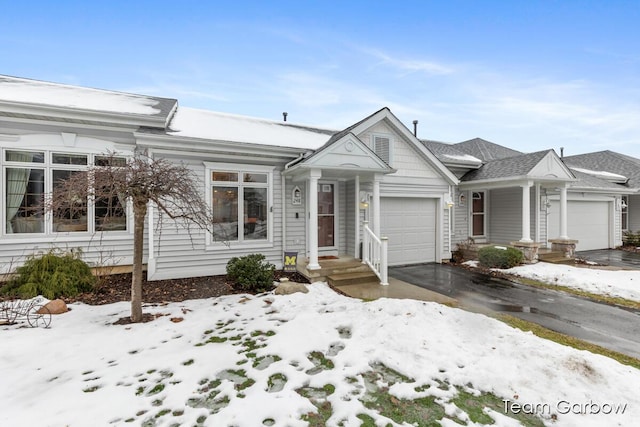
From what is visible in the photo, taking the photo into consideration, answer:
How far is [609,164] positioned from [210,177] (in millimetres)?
23919

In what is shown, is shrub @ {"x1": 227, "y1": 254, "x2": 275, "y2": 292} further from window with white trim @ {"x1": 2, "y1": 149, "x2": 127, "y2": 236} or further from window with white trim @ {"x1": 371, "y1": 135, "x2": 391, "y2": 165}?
window with white trim @ {"x1": 371, "y1": 135, "x2": 391, "y2": 165}

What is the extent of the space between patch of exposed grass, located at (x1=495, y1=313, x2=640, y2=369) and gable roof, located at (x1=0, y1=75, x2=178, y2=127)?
8.58 metres

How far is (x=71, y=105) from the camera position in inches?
252

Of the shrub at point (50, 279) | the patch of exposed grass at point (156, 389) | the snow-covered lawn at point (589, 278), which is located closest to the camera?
the patch of exposed grass at point (156, 389)

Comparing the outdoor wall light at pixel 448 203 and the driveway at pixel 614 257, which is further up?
the outdoor wall light at pixel 448 203

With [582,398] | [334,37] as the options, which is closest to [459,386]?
[582,398]

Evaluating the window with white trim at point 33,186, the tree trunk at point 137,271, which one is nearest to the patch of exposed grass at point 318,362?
the tree trunk at point 137,271

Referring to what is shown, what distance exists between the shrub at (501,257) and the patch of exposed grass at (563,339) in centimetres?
458

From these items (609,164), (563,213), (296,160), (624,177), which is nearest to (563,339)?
(296,160)

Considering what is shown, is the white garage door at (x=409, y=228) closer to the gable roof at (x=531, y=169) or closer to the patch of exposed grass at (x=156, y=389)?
the gable roof at (x=531, y=169)

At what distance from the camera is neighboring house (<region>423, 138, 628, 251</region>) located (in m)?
10.4

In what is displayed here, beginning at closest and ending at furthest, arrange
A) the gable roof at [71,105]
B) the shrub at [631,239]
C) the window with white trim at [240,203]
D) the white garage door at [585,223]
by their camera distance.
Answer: the gable roof at [71,105], the window with white trim at [240,203], the white garage door at [585,223], the shrub at [631,239]

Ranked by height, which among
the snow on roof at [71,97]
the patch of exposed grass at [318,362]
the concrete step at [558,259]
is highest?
the snow on roof at [71,97]

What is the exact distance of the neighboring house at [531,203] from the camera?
10445 millimetres
